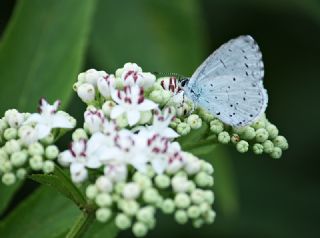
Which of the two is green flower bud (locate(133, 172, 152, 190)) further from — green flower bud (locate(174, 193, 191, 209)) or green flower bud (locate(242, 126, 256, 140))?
green flower bud (locate(242, 126, 256, 140))

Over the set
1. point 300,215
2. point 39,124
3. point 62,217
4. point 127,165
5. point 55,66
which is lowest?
point 300,215

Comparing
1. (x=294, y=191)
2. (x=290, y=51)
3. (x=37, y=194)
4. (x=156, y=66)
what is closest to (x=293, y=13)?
(x=290, y=51)

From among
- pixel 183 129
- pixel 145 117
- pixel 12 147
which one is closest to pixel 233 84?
pixel 183 129

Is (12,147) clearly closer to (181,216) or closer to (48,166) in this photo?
(48,166)

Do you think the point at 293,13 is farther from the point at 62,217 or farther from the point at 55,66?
the point at 62,217

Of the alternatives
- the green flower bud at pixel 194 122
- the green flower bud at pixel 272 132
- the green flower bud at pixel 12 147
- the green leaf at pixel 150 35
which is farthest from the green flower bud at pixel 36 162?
the green leaf at pixel 150 35

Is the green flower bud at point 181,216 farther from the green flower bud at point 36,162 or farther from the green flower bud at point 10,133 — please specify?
the green flower bud at point 10,133
